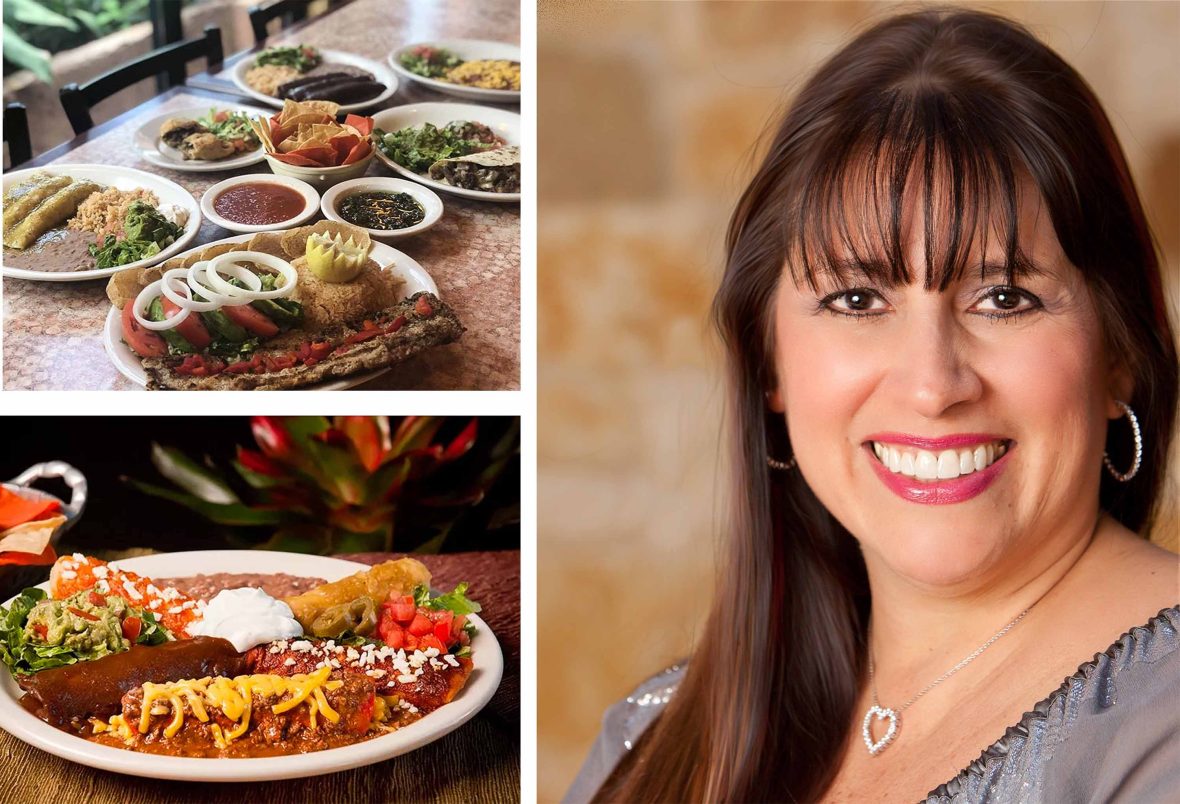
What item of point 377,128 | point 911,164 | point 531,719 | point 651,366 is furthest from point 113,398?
point 911,164

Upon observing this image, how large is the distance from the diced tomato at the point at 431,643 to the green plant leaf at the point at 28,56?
737mm

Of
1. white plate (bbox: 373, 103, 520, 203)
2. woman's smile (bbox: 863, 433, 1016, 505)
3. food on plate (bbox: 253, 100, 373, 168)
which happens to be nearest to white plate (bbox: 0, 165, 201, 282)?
food on plate (bbox: 253, 100, 373, 168)

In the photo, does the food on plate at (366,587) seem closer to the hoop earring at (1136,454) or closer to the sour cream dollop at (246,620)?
the sour cream dollop at (246,620)

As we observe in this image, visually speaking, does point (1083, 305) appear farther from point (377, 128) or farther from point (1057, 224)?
point (377, 128)

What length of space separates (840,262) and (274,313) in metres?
0.58

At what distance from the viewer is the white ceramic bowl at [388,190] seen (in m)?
1.23

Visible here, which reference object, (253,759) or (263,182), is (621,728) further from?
(263,182)

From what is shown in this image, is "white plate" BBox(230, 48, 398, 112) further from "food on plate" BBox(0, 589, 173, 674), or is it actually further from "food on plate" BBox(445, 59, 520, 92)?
"food on plate" BBox(0, 589, 173, 674)

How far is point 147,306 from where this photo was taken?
119 cm

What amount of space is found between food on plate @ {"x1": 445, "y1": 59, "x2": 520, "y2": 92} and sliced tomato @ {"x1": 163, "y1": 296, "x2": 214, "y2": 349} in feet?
1.32

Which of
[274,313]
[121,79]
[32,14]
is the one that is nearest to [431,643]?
[274,313]

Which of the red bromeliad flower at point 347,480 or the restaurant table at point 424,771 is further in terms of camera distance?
the red bromeliad flower at point 347,480

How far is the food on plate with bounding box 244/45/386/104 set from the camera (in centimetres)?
126

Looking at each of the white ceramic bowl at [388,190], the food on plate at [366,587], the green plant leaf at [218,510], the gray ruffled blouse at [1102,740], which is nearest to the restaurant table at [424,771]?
the food on plate at [366,587]
